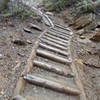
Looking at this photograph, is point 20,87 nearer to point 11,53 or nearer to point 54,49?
point 11,53

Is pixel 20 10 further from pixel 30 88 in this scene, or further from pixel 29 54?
pixel 30 88

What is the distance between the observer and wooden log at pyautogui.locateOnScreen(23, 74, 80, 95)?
2.15 meters

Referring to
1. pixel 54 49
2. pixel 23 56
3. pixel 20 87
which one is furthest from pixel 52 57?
pixel 20 87

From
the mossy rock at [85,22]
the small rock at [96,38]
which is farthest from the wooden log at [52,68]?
the mossy rock at [85,22]

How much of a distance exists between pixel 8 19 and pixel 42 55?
190 cm

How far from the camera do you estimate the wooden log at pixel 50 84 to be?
2154 millimetres

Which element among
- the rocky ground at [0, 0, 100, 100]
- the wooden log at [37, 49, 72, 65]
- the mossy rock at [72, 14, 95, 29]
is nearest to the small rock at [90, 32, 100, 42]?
the rocky ground at [0, 0, 100, 100]

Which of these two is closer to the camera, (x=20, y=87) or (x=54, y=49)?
(x=20, y=87)

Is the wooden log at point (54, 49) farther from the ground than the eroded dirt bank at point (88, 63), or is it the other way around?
the wooden log at point (54, 49)

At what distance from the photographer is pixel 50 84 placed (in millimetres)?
2174

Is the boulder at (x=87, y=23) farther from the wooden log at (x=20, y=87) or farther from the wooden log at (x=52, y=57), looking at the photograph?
the wooden log at (x=20, y=87)

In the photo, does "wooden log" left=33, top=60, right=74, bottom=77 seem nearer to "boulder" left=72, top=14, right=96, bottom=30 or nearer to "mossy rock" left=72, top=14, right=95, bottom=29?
"boulder" left=72, top=14, right=96, bottom=30

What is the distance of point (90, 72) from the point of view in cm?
307

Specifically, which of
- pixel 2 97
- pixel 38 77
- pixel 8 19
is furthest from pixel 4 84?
pixel 8 19
